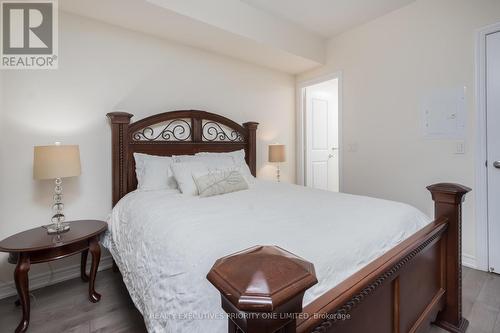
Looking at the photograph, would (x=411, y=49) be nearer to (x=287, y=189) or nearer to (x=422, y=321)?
(x=287, y=189)

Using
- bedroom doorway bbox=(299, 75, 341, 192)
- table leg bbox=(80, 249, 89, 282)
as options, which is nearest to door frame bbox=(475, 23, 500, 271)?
bedroom doorway bbox=(299, 75, 341, 192)

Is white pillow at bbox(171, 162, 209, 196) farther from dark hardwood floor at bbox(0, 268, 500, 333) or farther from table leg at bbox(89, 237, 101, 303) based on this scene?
dark hardwood floor at bbox(0, 268, 500, 333)

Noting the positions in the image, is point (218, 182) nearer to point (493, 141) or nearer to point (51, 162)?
point (51, 162)

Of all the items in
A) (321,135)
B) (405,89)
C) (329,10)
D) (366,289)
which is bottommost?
(366,289)

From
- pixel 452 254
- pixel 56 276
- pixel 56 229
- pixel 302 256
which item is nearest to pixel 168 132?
pixel 56 229

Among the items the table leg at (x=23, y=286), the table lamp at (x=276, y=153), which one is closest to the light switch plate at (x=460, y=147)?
the table lamp at (x=276, y=153)

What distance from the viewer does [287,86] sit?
3.84 metres

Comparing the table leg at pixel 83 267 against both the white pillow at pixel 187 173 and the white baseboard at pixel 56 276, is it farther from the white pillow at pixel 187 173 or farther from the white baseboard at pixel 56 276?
the white pillow at pixel 187 173

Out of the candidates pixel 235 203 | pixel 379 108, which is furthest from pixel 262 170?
pixel 235 203

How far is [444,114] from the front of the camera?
2.38 m

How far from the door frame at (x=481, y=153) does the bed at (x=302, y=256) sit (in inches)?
42.6

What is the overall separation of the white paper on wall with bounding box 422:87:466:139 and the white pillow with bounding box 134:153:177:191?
8.55 ft
